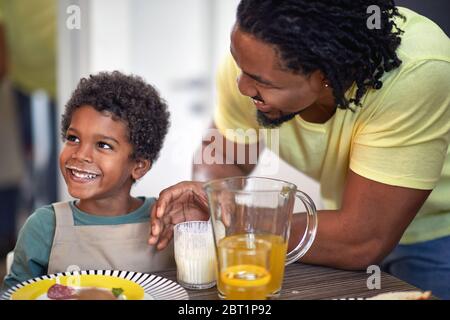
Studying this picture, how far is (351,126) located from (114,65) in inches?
55.8

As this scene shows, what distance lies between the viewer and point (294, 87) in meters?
1.03

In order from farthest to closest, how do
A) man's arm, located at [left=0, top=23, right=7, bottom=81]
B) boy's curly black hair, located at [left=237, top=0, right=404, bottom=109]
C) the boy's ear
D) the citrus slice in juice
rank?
1. man's arm, located at [left=0, top=23, right=7, bottom=81]
2. the boy's ear
3. boy's curly black hair, located at [left=237, top=0, right=404, bottom=109]
4. the citrus slice in juice

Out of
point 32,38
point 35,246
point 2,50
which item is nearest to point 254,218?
point 35,246

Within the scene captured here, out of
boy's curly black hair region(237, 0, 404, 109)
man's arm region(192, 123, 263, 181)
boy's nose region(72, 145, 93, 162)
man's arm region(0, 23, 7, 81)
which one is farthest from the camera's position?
man's arm region(0, 23, 7, 81)

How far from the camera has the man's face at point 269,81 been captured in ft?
3.21

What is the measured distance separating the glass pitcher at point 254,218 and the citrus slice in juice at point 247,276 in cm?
1

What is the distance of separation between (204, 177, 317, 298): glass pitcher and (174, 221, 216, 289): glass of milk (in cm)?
6

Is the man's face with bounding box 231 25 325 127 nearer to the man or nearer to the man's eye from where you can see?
the man

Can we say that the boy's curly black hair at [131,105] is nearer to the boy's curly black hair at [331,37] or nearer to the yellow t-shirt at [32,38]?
the boy's curly black hair at [331,37]

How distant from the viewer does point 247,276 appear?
824 mm

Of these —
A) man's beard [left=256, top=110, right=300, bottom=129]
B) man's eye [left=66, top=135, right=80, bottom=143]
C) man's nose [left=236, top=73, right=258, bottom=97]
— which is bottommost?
man's eye [left=66, top=135, right=80, bottom=143]

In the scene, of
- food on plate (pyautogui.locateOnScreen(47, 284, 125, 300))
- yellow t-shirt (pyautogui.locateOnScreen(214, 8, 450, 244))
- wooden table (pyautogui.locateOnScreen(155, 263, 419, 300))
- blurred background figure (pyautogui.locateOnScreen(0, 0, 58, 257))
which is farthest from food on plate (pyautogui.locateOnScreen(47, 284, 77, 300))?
blurred background figure (pyautogui.locateOnScreen(0, 0, 58, 257))

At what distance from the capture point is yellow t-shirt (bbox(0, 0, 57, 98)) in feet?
7.76
